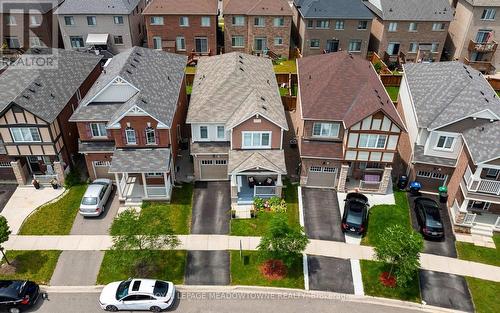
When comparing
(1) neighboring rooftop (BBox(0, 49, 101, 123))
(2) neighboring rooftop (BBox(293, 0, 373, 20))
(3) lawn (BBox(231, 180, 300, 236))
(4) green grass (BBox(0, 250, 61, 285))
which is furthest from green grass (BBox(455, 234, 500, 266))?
(1) neighboring rooftop (BBox(0, 49, 101, 123))

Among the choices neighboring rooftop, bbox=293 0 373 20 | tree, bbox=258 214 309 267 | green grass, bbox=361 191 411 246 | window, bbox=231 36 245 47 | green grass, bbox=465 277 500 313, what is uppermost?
neighboring rooftop, bbox=293 0 373 20

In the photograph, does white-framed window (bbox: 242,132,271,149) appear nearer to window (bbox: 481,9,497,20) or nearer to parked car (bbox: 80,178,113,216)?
parked car (bbox: 80,178,113,216)

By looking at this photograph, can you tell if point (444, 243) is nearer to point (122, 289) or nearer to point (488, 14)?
point (122, 289)

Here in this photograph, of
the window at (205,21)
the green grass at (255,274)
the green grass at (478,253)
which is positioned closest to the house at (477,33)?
the green grass at (478,253)

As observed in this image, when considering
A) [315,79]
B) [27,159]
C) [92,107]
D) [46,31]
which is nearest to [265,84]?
[315,79]

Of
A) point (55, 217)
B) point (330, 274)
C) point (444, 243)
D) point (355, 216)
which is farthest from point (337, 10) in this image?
point (55, 217)

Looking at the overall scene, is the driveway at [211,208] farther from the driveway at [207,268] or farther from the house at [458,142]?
the house at [458,142]
